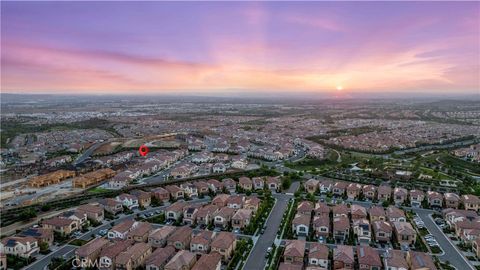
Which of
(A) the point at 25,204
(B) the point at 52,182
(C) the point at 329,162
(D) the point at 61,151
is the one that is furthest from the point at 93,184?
(C) the point at 329,162

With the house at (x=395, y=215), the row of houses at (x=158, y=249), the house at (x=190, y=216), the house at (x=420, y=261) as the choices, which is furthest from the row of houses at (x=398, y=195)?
the row of houses at (x=158, y=249)

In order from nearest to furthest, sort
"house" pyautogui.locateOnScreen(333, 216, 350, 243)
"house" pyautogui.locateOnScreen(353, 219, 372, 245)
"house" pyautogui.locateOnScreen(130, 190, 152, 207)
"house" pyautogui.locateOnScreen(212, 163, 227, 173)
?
"house" pyautogui.locateOnScreen(353, 219, 372, 245)
"house" pyautogui.locateOnScreen(333, 216, 350, 243)
"house" pyautogui.locateOnScreen(130, 190, 152, 207)
"house" pyautogui.locateOnScreen(212, 163, 227, 173)

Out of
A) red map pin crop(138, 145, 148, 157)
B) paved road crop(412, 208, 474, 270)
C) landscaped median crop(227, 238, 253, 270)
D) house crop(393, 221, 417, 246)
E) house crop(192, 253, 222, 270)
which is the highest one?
red map pin crop(138, 145, 148, 157)

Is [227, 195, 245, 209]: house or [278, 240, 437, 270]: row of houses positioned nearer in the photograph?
[278, 240, 437, 270]: row of houses

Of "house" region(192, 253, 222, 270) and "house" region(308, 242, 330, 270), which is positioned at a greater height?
"house" region(192, 253, 222, 270)

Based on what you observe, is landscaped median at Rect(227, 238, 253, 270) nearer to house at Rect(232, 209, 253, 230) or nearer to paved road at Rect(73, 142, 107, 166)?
house at Rect(232, 209, 253, 230)

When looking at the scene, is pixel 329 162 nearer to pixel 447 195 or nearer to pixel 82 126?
pixel 447 195

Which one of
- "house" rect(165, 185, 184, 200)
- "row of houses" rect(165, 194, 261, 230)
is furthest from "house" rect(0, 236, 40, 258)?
"house" rect(165, 185, 184, 200)

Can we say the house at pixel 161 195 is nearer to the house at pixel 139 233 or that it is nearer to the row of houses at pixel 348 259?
the house at pixel 139 233
